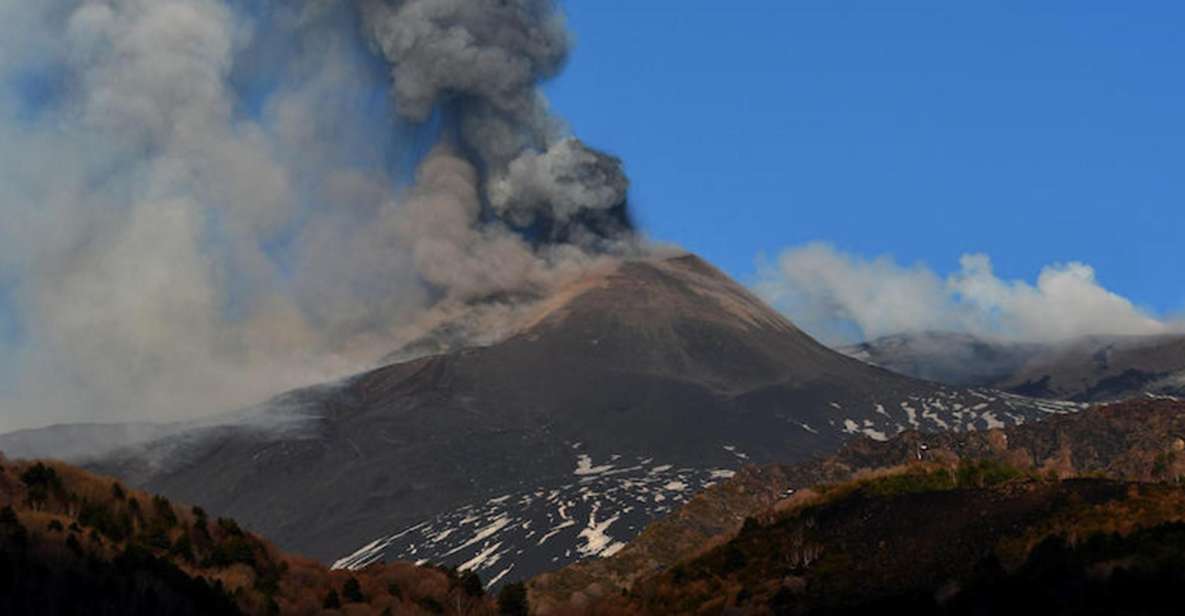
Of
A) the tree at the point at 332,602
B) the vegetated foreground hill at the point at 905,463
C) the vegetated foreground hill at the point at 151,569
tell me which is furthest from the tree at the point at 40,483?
the vegetated foreground hill at the point at 905,463

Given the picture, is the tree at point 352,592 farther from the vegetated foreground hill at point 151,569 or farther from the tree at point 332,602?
the tree at point 332,602


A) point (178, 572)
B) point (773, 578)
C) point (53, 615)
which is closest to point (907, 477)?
point (773, 578)

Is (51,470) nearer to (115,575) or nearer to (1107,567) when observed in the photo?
(115,575)

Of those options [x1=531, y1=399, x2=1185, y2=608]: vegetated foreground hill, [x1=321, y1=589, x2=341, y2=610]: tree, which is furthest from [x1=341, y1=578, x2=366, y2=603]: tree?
[x1=531, y1=399, x2=1185, y2=608]: vegetated foreground hill

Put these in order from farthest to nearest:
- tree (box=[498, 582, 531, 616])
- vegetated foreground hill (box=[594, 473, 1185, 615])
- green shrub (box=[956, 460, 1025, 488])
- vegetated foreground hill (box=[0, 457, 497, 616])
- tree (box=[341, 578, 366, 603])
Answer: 1. green shrub (box=[956, 460, 1025, 488])
2. tree (box=[498, 582, 531, 616])
3. tree (box=[341, 578, 366, 603])
4. vegetated foreground hill (box=[0, 457, 497, 616])
5. vegetated foreground hill (box=[594, 473, 1185, 615])

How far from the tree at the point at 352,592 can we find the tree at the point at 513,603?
7.47m

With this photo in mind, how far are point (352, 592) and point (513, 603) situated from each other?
377 inches

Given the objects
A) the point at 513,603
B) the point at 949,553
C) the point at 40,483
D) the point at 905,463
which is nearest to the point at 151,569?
the point at 40,483

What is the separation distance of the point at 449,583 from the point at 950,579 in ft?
80.4

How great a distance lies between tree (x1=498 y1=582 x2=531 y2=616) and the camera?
73.4 meters

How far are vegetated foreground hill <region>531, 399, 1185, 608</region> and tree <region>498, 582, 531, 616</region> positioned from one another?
3.91 metres

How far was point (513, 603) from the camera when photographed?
74.2 meters

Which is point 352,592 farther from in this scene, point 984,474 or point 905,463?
point 905,463

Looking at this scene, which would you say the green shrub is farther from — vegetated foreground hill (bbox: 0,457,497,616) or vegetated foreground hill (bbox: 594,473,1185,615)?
vegetated foreground hill (bbox: 0,457,497,616)
